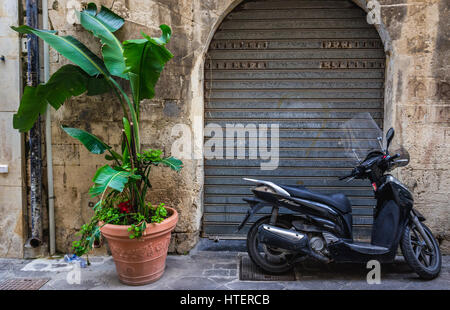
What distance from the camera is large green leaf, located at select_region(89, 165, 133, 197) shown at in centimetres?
317

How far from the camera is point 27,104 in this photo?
3.94 m

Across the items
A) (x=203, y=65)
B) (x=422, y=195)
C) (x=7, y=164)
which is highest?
(x=203, y=65)

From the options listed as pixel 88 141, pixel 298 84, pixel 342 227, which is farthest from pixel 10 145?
pixel 342 227

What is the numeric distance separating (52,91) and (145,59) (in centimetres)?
118

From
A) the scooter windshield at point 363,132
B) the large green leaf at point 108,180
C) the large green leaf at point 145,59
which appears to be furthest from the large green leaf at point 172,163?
the scooter windshield at point 363,132

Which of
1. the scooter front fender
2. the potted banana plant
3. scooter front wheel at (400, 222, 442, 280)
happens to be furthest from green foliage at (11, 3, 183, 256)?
scooter front wheel at (400, 222, 442, 280)

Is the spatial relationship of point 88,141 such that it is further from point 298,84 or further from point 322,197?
point 298,84

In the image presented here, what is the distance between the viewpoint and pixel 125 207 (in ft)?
12.8

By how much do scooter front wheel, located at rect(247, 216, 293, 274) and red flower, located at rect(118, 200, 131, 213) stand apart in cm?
135

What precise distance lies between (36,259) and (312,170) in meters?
3.76

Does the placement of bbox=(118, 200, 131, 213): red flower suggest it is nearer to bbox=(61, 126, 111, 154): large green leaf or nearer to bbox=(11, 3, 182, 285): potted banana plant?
bbox=(11, 3, 182, 285): potted banana plant
